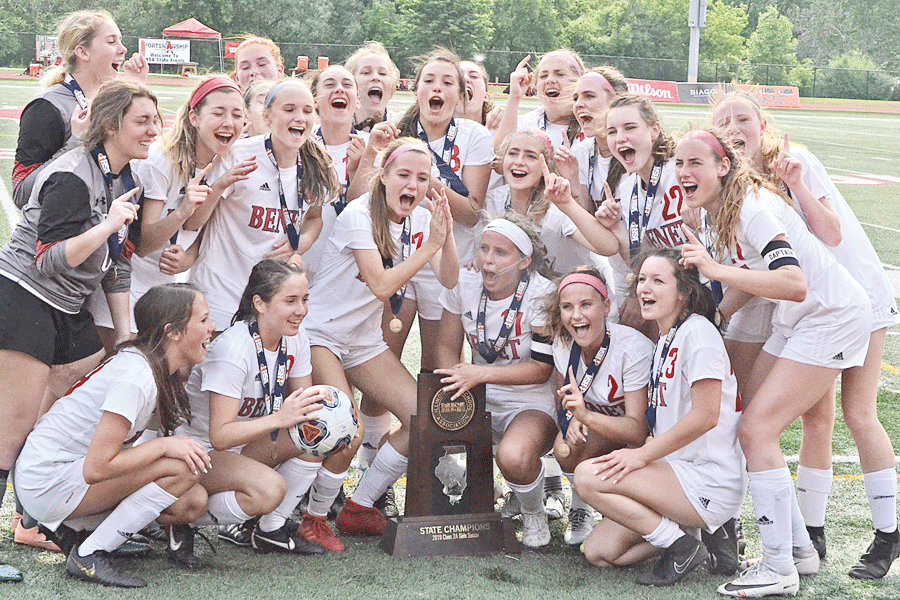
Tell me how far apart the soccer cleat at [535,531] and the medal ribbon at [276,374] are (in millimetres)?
1193

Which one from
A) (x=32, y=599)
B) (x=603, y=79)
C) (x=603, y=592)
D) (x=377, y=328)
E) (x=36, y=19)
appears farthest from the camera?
(x=36, y=19)

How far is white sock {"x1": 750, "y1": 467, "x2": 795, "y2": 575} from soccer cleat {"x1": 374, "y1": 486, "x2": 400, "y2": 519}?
5.61ft

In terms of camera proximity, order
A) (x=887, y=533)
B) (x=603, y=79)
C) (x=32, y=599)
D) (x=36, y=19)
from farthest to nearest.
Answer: (x=36, y=19)
(x=603, y=79)
(x=887, y=533)
(x=32, y=599)

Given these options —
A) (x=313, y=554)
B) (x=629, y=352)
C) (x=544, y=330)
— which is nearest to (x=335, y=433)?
(x=313, y=554)

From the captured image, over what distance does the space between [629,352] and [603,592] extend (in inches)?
40.1

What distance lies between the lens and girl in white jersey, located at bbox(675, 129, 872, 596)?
144 inches

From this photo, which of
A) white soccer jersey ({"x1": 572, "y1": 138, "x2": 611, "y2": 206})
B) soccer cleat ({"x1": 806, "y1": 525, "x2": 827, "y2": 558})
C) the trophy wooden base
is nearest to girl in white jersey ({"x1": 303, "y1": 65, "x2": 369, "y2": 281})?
white soccer jersey ({"x1": 572, "y1": 138, "x2": 611, "y2": 206})

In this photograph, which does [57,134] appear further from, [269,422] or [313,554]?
[313,554]

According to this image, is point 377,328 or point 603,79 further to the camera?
point 603,79

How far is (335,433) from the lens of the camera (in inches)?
155

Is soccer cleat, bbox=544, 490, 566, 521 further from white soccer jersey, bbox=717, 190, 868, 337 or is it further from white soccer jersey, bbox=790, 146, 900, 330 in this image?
white soccer jersey, bbox=790, 146, 900, 330

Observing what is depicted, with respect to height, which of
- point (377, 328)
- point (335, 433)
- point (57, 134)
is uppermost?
point (57, 134)

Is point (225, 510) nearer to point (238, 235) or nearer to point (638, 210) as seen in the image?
point (238, 235)

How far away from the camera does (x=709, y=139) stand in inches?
153
